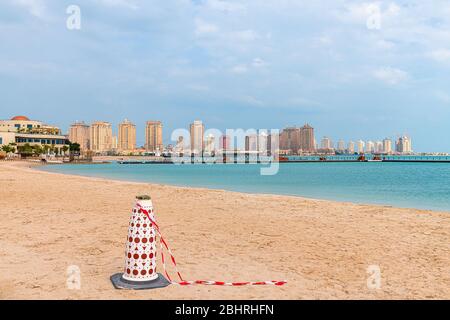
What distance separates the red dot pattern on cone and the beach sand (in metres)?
0.37

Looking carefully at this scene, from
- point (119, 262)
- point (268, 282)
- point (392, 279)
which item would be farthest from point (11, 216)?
point (392, 279)

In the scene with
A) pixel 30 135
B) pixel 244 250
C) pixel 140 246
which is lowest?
pixel 244 250

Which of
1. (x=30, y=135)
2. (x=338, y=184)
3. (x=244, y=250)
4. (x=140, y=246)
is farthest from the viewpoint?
(x=30, y=135)

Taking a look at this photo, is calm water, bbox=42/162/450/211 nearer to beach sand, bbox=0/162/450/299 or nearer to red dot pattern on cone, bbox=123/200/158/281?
beach sand, bbox=0/162/450/299

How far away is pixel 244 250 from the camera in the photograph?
9.16 metres

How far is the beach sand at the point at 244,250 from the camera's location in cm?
618

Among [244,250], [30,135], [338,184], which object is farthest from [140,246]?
[30,135]

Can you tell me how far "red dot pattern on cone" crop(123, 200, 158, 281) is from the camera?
628cm

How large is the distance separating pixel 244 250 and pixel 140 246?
352cm

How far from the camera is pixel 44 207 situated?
16.2 m

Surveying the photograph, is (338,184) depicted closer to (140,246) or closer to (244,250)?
(244,250)

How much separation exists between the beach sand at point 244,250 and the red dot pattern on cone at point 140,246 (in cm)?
37

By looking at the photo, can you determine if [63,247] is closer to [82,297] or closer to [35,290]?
[35,290]
